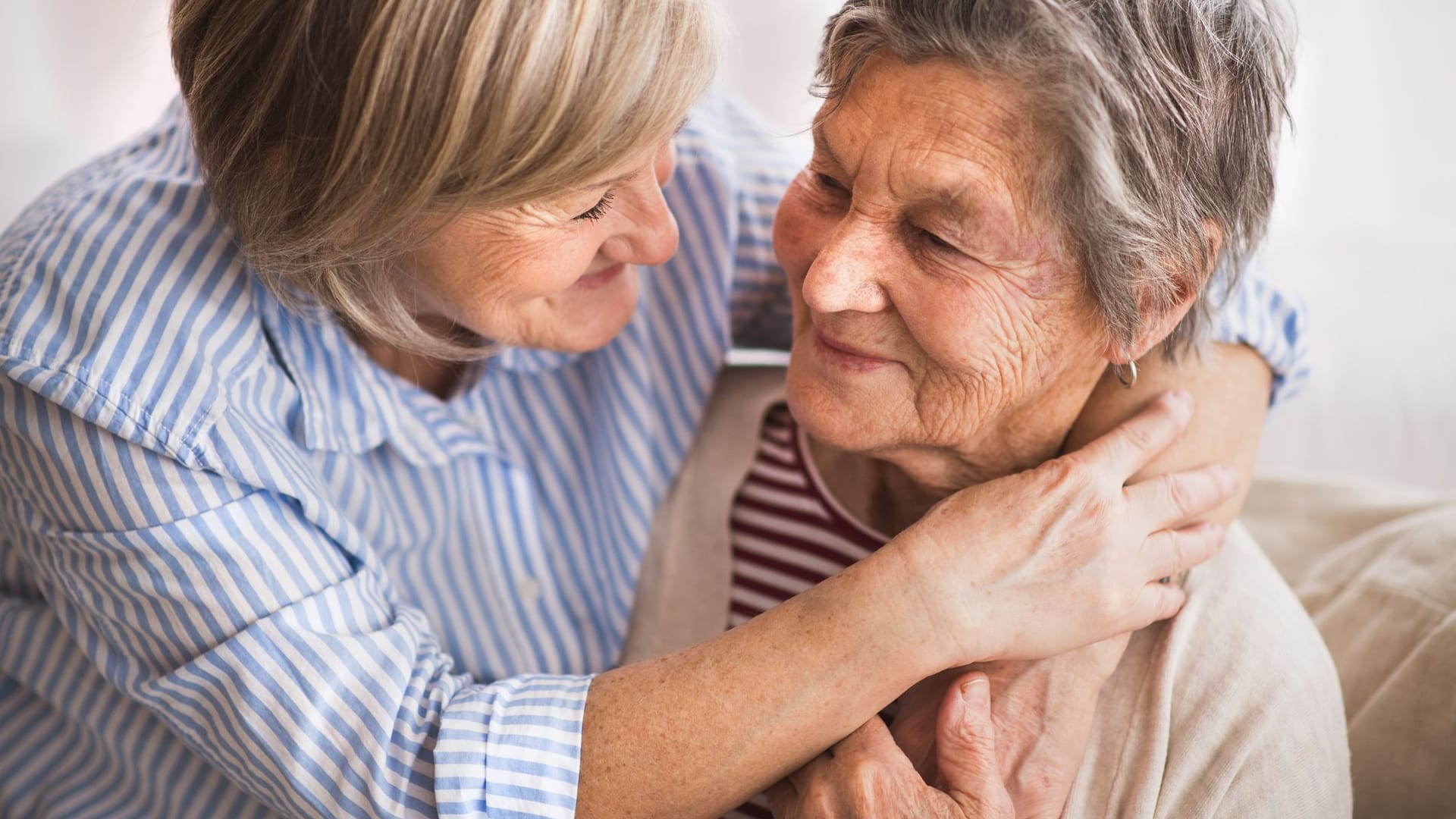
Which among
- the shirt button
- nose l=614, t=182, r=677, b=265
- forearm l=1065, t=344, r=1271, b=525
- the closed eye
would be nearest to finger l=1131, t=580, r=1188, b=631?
forearm l=1065, t=344, r=1271, b=525

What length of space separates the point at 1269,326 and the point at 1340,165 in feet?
3.48

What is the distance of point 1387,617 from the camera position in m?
1.60

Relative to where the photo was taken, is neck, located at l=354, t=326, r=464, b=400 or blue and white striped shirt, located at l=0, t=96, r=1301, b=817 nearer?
blue and white striped shirt, located at l=0, t=96, r=1301, b=817

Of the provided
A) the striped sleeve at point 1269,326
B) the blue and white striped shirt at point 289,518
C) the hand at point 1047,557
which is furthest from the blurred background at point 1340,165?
the hand at point 1047,557

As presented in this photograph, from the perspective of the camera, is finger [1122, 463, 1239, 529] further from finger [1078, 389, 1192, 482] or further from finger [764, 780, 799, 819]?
finger [764, 780, 799, 819]

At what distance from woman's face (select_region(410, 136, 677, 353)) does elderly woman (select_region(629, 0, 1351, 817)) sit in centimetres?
19

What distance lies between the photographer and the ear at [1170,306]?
125 cm

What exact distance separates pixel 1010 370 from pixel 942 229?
0.20 metres

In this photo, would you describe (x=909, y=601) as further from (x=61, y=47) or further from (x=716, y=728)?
(x=61, y=47)

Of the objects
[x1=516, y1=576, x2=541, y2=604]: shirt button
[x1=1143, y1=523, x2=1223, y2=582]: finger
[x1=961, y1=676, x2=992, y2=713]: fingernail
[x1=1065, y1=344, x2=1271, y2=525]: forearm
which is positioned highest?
[x1=1065, y1=344, x2=1271, y2=525]: forearm

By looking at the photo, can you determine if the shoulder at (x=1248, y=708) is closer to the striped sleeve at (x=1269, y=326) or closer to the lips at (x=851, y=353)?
the striped sleeve at (x=1269, y=326)

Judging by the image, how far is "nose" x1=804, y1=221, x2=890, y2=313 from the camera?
122 centimetres

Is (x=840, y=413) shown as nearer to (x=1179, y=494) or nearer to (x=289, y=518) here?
(x=1179, y=494)

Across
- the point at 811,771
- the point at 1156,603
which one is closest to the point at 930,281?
the point at 1156,603
